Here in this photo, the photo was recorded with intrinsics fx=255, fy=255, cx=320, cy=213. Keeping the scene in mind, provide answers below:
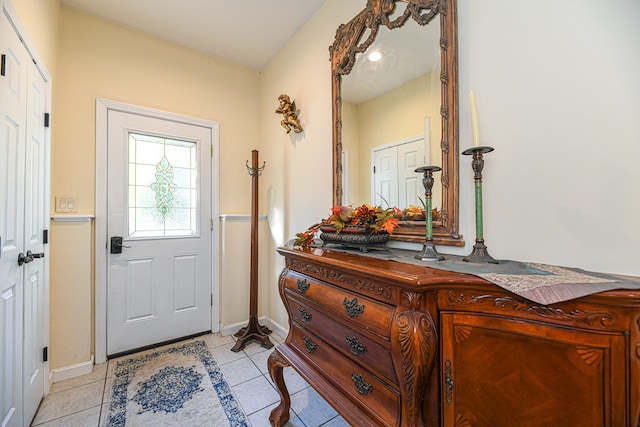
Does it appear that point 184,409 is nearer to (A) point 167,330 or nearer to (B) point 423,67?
(A) point 167,330

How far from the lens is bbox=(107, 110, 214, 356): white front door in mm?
2223

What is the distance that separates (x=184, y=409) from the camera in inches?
63.1

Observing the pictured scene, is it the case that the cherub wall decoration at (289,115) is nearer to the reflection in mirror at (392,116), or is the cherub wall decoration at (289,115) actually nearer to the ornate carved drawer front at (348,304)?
the reflection in mirror at (392,116)

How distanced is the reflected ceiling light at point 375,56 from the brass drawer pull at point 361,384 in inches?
67.5

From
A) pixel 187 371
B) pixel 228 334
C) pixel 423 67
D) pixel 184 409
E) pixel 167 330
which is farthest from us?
pixel 228 334

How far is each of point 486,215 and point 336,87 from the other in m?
1.33

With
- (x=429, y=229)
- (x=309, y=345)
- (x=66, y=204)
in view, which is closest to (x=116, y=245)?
(x=66, y=204)

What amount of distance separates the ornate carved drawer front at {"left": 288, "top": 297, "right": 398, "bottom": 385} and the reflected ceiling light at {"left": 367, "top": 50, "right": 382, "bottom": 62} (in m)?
1.52

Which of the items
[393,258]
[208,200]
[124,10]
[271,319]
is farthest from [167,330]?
[124,10]

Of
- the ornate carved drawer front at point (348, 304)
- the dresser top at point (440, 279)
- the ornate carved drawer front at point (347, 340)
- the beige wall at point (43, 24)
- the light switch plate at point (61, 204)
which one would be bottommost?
the ornate carved drawer front at point (347, 340)

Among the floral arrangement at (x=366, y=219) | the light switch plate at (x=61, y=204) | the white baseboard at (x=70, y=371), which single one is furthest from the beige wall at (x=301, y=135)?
the light switch plate at (x=61, y=204)

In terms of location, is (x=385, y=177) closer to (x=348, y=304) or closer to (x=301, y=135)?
(x=348, y=304)

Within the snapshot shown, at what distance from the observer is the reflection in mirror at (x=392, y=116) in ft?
4.23

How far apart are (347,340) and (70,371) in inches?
90.5
